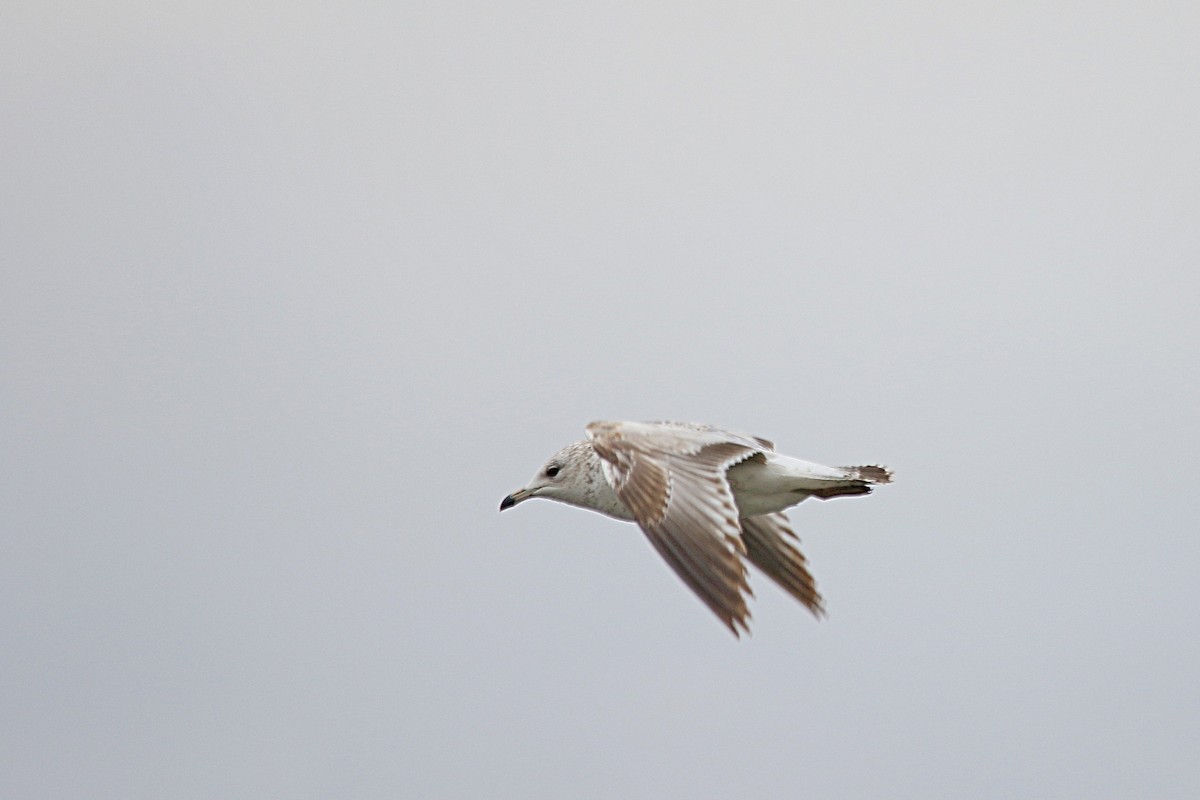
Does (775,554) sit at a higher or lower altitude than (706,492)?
higher

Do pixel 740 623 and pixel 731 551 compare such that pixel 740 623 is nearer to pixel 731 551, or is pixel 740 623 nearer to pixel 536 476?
pixel 731 551

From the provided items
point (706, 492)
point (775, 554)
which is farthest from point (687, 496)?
point (775, 554)

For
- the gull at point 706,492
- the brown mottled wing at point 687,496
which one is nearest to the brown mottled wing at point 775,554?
the gull at point 706,492

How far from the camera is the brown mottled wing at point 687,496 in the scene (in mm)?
13352

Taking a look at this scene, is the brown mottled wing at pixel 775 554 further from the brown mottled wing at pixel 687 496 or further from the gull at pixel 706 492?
the brown mottled wing at pixel 687 496

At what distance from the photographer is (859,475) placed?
16.0m

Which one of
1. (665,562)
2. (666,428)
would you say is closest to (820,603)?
(666,428)

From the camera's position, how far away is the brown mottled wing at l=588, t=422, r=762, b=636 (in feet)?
43.8

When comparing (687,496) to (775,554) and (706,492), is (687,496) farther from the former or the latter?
(775,554)

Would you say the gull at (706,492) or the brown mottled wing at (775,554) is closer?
the gull at (706,492)

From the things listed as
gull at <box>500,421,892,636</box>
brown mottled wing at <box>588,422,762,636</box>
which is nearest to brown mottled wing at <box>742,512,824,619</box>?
gull at <box>500,421,892,636</box>

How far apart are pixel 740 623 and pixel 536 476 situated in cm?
426

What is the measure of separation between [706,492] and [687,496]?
15 cm

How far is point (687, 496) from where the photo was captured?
1422 cm
